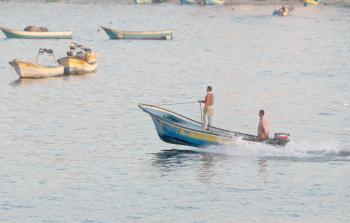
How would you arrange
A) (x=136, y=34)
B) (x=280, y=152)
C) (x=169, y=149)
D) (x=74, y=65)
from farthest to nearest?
1. (x=136, y=34)
2. (x=74, y=65)
3. (x=169, y=149)
4. (x=280, y=152)

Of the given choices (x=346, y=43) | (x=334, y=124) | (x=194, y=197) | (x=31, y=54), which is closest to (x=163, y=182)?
(x=194, y=197)

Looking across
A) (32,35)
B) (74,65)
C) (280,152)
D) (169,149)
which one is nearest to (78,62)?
(74,65)

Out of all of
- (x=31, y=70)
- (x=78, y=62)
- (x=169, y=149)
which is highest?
(x=78, y=62)

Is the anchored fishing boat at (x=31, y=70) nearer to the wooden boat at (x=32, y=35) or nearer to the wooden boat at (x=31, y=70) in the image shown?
the wooden boat at (x=31, y=70)

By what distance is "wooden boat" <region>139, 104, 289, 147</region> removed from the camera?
57.6 meters

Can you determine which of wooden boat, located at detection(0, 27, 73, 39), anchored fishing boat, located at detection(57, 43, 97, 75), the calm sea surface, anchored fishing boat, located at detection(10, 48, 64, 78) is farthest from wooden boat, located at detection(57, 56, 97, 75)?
wooden boat, located at detection(0, 27, 73, 39)

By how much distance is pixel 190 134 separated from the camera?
58.2 meters

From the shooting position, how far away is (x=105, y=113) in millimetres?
78062

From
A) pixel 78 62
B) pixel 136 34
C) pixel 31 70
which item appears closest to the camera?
pixel 31 70

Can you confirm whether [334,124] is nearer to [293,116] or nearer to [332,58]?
[293,116]

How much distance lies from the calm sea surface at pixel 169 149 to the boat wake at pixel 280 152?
7 cm

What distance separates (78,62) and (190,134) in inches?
1748

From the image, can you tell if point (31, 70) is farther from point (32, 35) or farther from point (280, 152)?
point (32, 35)

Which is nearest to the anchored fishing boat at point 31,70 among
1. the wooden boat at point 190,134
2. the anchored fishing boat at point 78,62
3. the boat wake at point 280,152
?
the anchored fishing boat at point 78,62
